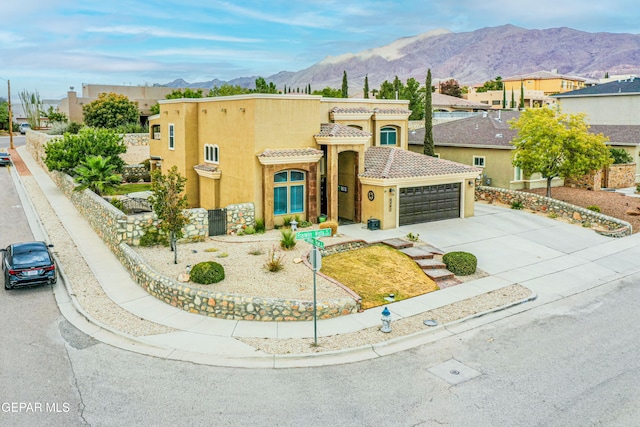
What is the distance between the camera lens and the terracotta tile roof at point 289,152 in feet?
82.0

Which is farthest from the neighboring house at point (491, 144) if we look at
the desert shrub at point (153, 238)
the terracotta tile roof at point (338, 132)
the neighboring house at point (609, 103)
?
the desert shrub at point (153, 238)

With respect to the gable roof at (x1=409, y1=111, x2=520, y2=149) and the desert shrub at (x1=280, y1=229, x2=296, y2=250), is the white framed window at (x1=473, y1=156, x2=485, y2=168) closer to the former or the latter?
the gable roof at (x1=409, y1=111, x2=520, y2=149)

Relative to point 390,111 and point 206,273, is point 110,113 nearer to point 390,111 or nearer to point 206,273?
point 390,111

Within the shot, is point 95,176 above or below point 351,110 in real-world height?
below

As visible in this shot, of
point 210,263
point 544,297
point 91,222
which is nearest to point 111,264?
point 210,263

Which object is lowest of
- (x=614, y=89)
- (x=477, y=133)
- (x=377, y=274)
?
(x=377, y=274)

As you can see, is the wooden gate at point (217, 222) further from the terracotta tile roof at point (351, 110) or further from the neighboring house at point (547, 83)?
the neighboring house at point (547, 83)

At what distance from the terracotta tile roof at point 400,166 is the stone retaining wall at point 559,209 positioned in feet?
15.5

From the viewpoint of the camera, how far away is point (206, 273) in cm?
1766

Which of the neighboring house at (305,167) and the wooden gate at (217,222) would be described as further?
the neighboring house at (305,167)

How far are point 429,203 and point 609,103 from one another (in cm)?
3294

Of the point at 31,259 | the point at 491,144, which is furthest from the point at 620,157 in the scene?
the point at 31,259

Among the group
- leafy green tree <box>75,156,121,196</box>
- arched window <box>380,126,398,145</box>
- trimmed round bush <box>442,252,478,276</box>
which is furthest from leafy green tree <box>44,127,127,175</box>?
trimmed round bush <box>442,252,478,276</box>

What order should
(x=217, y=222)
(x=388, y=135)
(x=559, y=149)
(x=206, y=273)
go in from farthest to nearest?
1. (x=388, y=135)
2. (x=559, y=149)
3. (x=217, y=222)
4. (x=206, y=273)
